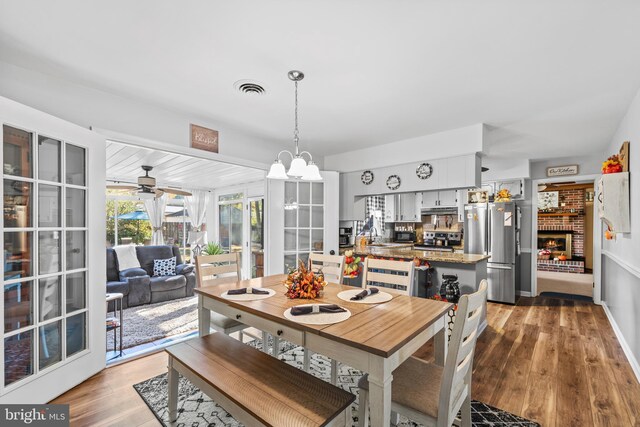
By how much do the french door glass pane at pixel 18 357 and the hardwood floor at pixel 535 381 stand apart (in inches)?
14.2

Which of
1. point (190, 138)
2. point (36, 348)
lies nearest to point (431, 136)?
point (190, 138)

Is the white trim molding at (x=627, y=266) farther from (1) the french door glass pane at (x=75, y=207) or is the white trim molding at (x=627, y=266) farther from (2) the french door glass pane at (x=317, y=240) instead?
(1) the french door glass pane at (x=75, y=207)

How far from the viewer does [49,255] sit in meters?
2.19

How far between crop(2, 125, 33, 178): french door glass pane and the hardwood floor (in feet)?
5.40

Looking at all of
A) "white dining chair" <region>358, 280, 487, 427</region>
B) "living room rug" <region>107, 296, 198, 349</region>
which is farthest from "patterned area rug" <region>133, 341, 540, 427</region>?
"living room rug" <region>107, 296, 198, 349</region>

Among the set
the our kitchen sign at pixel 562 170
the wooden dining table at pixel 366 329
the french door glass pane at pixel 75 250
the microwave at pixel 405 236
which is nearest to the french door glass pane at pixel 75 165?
the french door glass pane at pixel 75 250

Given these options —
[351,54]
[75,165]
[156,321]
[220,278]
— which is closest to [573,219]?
[351,54]

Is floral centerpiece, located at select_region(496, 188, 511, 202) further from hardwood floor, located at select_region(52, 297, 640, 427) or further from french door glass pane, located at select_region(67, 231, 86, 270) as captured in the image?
french door glass pane, located at select_region(67, 231, 86, 270)

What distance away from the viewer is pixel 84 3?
157 centimetres

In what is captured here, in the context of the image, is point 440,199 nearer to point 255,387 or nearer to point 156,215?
point 255,387

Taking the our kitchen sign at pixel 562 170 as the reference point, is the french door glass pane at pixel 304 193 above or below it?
below

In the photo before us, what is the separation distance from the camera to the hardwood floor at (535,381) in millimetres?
2039

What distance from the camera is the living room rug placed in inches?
137

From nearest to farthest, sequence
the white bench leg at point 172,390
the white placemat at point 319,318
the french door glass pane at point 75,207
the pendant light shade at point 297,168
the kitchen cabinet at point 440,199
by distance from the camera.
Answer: the white placemat at point 319,318 → the white bench leg at point 172,390 → the pendant light shade at point 297,168 → the french door glass pane at point 75,207 → the kitchen cabinet at point 440,199
